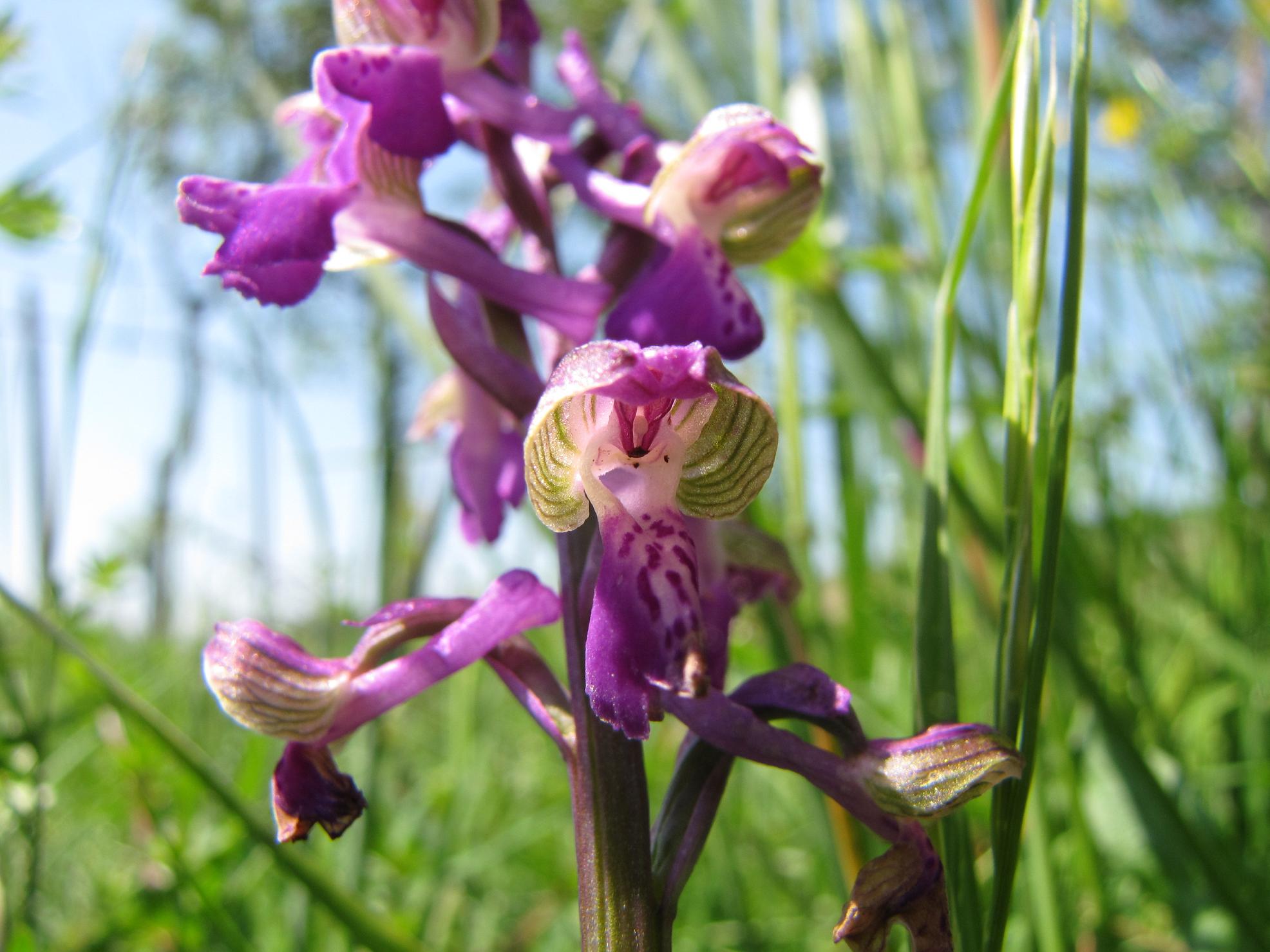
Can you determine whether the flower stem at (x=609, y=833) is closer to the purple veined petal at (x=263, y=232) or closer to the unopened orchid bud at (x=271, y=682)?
the unopened orchid bud at (x=271, y=682)

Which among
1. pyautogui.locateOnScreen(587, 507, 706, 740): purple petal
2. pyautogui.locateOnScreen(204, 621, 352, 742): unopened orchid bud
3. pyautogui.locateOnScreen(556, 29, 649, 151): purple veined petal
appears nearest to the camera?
pyautogui.locateOnScreen(587, 507, 706, 740): purple petal

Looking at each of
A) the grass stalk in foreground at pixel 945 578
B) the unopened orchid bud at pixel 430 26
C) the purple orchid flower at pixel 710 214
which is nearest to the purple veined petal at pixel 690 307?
the purple orchid flower at pixel 710 214

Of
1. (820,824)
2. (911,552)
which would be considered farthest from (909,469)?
(820,824)

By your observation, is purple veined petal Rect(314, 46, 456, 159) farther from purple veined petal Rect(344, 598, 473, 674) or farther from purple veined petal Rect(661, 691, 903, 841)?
purple veined petal Rect(661, 691, 903, 841)

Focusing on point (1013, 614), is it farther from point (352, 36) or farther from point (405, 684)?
point (352, 36)

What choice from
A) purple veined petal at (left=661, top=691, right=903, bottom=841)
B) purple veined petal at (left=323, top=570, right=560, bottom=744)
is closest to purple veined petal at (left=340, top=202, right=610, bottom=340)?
purple veined petal at (left=323, top=570, right=560, bottom=744)

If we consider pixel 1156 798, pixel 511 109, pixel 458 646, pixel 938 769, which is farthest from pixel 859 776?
pixel 511 109

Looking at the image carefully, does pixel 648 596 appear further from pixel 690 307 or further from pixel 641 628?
pixel 690 307
